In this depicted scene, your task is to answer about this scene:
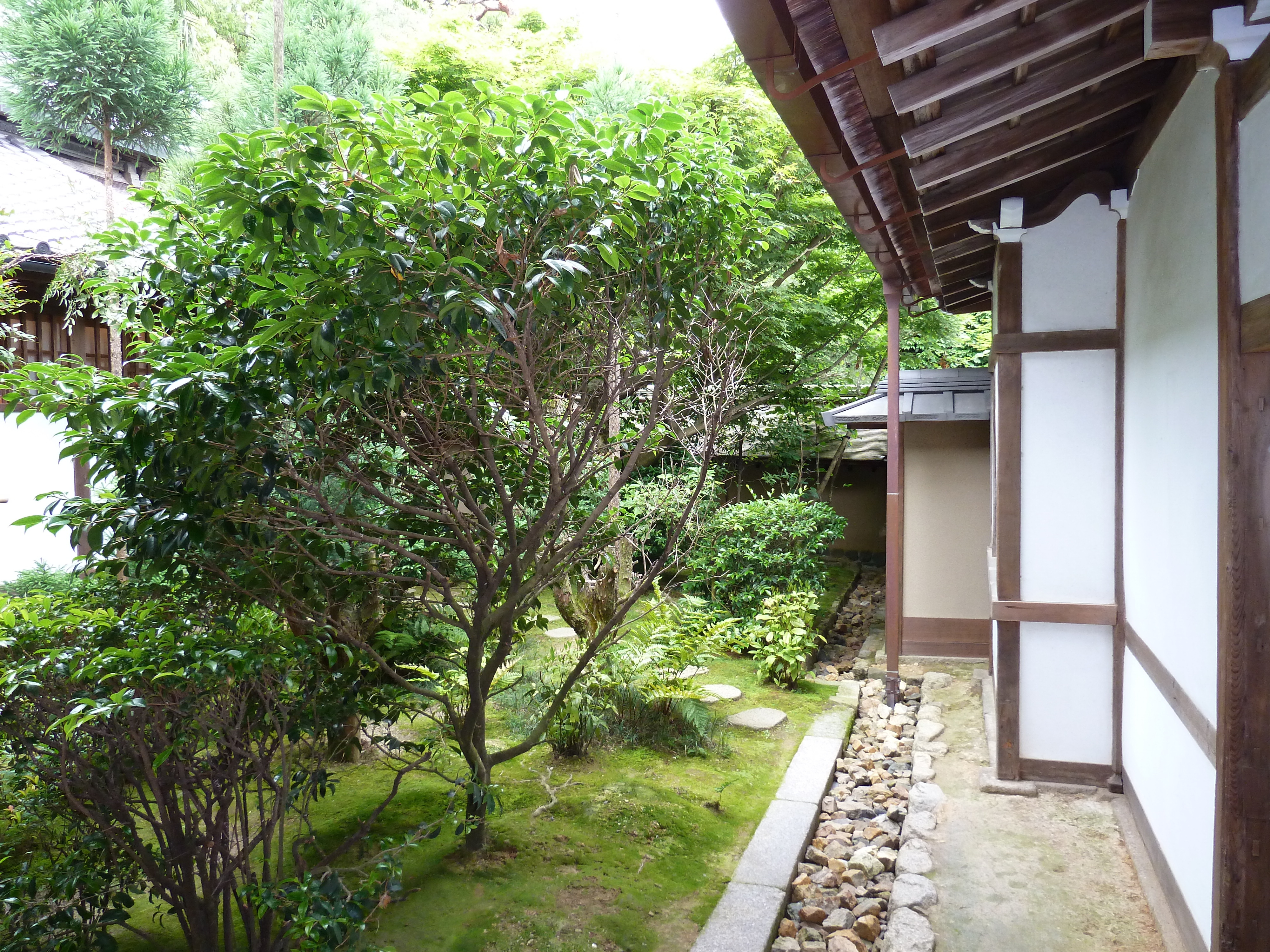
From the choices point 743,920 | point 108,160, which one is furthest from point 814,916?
point 108,160

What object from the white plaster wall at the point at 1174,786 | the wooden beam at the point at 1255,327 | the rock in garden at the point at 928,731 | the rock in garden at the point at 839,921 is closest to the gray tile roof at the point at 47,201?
the rock in garden at the point at 839,921

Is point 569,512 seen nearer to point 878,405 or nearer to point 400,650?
point 400,650

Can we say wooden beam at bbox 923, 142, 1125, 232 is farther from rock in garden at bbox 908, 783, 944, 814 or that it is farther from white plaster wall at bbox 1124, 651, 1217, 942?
rock in garden at bbox 908, 783, 944, 814

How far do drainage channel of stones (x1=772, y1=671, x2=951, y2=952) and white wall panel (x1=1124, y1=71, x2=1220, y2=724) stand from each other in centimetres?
153

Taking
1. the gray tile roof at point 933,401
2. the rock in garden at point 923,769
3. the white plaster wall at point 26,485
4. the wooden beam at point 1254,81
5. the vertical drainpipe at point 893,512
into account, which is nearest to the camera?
the wooden beam at point 1254,81

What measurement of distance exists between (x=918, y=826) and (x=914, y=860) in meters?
0.42

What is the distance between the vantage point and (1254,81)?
250 cm

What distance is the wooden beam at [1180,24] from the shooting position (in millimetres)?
2713

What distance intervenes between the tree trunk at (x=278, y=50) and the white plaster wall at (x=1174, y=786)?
28.4 ft

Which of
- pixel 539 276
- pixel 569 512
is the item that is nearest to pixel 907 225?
pixel 569 512

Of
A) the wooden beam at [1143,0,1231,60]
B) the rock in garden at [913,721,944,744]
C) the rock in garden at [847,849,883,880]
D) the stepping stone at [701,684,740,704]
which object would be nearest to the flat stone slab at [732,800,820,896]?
the rock in garden at [847,849,883,880]

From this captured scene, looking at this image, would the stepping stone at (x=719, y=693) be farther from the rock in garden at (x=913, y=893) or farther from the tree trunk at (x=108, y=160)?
the tree trunk at (x=108, y=160)

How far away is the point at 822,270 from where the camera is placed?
11109 mm

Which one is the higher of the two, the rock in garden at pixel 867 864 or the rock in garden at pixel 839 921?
the rock in garden at pixel 867 864
